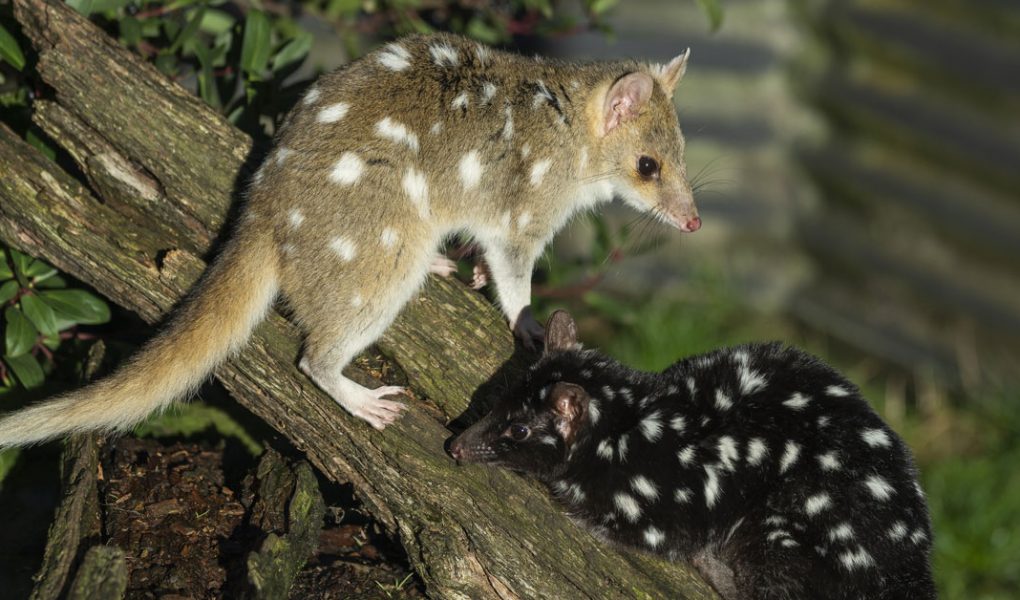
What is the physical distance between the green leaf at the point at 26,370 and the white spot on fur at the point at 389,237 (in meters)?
1.52

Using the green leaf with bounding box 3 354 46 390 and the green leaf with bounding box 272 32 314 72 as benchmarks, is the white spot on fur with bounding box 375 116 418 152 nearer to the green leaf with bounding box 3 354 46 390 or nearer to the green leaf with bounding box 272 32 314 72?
the green leaf with bounding box 272 32 314 72

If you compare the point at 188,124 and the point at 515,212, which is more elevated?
the point at 515,212

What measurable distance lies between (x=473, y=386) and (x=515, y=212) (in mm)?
826

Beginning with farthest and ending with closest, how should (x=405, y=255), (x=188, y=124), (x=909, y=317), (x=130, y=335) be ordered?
(x=909, y=317)
(x=130, y=335)
(x=188, y=124)
(x=405, y=255)

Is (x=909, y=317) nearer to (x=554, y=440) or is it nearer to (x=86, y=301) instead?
(x=554, y=440)

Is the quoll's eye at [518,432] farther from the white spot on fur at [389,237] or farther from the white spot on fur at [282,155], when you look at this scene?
the white spot on fur at [282,155]

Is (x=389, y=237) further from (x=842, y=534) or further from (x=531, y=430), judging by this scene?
(x=842, y=534)

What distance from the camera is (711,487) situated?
13.1 feet

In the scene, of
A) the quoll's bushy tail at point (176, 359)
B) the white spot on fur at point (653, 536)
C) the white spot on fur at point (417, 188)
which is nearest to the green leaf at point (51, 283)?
the quoll's bushy tail at point (176, 359)

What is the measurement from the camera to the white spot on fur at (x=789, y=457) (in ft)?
13.1

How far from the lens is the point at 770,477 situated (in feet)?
13.1

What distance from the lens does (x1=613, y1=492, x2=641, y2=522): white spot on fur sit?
155 inches

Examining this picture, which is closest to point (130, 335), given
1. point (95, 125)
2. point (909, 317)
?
point (95, 125)

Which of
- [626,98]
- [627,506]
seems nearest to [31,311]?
[627,506]
